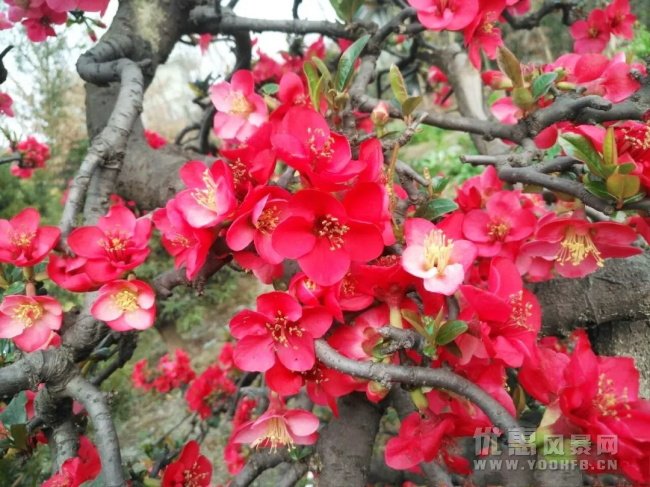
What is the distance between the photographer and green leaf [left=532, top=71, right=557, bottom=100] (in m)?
0.75

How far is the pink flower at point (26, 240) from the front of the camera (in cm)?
68

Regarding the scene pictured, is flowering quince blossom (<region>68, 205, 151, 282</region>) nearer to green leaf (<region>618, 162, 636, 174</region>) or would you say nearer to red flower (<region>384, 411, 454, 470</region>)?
red flower (<region>384, 411, 454, 470</region>)

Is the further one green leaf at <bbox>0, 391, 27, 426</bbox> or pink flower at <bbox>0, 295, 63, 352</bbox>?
green leaf at <bbox>0, 391, 27, 426</bbox>

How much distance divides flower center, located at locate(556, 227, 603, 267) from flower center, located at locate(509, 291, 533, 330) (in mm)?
97

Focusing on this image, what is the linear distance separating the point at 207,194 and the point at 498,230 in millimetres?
419

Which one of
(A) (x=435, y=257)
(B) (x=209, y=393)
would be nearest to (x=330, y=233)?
(A) (x=435, y=257)

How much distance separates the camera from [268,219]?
22.9 inches

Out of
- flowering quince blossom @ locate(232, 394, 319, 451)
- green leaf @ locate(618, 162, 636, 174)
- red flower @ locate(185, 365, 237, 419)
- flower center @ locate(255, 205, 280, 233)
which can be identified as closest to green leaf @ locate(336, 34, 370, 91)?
flower center @ locate(255, 205, 280, 233)

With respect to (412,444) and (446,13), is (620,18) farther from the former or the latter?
(412,444)

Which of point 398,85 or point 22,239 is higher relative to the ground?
point 398,85

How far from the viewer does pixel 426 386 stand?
564 mm

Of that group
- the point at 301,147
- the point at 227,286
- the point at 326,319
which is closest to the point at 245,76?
the point at 301,147

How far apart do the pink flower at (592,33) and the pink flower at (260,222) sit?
1131mm

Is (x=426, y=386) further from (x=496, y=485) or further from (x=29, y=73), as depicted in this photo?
(x=29, y=73)
